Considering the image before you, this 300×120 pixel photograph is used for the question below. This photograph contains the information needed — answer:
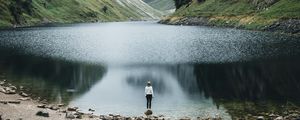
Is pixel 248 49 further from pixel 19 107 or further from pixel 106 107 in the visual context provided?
pixel 19 107

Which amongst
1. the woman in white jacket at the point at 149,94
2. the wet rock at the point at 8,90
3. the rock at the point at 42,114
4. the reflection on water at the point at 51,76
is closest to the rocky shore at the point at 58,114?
the rock at the point at 42,114

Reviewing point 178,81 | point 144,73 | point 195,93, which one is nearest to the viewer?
point 195,93

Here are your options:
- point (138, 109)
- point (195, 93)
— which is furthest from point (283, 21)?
point (138, 109)

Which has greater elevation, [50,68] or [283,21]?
[283,21]

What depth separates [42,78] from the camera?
67250 millimetres

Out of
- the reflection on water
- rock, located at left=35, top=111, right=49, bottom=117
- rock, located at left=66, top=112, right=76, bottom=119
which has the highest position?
the reflection on water

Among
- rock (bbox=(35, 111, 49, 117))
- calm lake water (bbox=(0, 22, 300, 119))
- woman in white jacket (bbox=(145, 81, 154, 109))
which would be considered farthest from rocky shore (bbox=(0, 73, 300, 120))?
woman in white jacket (bbox=(145, 81, 154, 109))

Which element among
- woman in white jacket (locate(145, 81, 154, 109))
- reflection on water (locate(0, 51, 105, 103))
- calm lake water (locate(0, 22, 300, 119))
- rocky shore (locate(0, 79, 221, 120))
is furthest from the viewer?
reflection on water (locate(0, 51, 105, 103))

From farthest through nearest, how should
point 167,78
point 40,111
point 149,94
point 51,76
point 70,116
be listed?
point 51,76 < point 167,78 < point 149,94 < point 40,111 < point 70,116

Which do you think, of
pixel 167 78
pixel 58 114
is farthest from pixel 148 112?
pixel 167 78

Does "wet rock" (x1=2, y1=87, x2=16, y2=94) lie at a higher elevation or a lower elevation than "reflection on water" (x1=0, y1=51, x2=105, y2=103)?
lower

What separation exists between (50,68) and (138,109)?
114 feet

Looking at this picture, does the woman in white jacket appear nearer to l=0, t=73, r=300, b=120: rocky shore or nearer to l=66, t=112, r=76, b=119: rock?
l=0, t=73, r=300, b=120: rocky shore

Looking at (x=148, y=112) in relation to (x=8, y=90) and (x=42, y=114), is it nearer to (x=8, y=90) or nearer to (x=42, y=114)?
(x=42, y=114)
